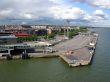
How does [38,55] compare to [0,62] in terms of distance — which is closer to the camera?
[0,62]

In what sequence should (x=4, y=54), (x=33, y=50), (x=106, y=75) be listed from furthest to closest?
1. (x=33, y=50)
2. (x=4, y=54)
3. (x=106, y=75)

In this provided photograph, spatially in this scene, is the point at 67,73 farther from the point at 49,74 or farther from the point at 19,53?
the point at 19,53

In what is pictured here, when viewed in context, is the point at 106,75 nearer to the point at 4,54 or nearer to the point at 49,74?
the point at 49,74

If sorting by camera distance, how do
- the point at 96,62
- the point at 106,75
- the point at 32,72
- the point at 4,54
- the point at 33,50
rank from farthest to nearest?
1. the point at 33,50
2. the point at 4,54
3. the point at 96,62
4. the point at 32,72
5. the point at 106,75

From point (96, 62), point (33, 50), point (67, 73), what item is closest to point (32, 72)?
point (67, 73)

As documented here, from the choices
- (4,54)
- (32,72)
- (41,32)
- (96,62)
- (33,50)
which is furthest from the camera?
(41,32)

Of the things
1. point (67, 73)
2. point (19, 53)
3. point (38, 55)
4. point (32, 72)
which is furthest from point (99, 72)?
point (19, 53)
